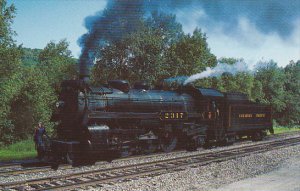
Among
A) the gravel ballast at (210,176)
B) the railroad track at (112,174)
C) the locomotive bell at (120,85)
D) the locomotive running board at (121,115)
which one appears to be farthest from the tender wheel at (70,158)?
the locomotive bell at (120,85)

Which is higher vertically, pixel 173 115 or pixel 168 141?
pixel 173 115

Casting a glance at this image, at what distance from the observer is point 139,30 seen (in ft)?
104

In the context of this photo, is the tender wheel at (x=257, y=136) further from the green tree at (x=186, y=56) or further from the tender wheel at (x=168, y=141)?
the tender wheel at (x=168, y=141)

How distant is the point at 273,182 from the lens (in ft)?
38.4

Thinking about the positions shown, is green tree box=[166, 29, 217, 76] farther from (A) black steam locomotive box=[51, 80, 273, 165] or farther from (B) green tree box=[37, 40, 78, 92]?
(B) green tree box=[37, 40, 78, 92]

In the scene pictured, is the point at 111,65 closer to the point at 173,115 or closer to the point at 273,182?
the point at 173,115

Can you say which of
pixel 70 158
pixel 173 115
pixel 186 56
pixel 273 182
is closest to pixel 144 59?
pixel 186 56

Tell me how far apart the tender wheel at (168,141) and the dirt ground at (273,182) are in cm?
598

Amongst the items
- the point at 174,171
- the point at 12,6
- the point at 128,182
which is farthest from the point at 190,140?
the point at 12,6

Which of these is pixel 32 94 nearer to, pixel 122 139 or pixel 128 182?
pixel 122 139

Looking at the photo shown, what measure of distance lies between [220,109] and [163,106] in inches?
237

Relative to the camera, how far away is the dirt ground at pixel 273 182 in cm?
1078

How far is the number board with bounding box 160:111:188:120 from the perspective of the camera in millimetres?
17672

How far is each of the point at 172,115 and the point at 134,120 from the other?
271 cm
